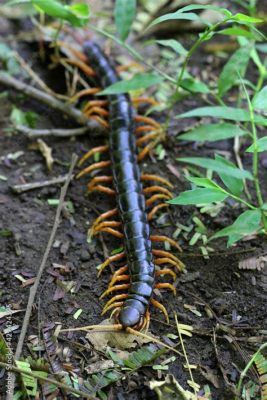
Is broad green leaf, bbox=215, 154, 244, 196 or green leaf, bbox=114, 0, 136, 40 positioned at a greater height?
green leaf, bbox=114, 0, 136, 40

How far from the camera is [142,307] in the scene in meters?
3.43

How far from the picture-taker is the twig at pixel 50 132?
4.57 metres

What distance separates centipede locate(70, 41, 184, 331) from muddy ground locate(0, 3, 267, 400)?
99mm

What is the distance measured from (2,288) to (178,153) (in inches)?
73.5

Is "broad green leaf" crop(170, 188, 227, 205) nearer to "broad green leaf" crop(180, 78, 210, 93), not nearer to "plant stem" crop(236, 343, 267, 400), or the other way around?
"plant stem" crop(236, 343, 267, 400)

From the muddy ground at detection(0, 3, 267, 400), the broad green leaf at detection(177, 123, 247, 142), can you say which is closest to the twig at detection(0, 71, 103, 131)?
the muddy ground at detection(0, 3, 267, 400)

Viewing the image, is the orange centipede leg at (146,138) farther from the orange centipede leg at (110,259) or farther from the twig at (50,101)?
the orange centipede leg at (110,259)

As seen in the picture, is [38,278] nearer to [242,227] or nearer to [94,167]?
[94,167]

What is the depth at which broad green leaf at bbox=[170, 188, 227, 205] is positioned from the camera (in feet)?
10.7

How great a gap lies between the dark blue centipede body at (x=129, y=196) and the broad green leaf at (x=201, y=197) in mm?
→ 602

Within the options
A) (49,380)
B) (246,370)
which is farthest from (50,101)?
(246,370)

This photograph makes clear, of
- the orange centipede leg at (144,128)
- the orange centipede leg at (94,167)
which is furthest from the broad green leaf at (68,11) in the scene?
the orange centipede leg at (94,167)

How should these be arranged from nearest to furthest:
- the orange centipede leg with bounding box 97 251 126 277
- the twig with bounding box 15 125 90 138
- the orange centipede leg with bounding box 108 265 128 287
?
the orange centipede leg with bounding box 108 265 128 287 < the orange centipede leg with bounding box 97 251 126 277 < the twig with bounding box 15 125 90 138

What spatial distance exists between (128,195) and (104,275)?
2.09 feet
